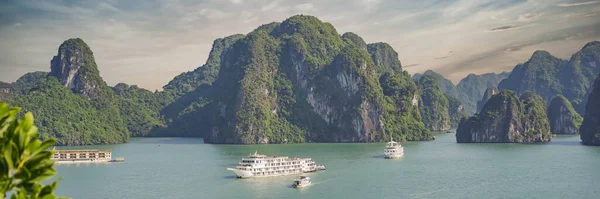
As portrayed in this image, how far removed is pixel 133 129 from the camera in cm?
13088

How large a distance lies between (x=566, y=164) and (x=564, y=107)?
66262mm

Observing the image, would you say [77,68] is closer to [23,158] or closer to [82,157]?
[82,157]

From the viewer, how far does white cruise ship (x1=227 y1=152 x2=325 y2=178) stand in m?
45.5

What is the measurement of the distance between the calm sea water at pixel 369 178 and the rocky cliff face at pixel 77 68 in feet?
175

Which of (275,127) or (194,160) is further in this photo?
(275,127)

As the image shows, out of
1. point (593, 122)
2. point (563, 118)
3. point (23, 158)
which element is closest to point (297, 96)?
point (593, 122)

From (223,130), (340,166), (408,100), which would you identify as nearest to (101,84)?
(223,130)

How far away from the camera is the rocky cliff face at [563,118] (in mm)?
114125

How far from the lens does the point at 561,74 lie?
562ft

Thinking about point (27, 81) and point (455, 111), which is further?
point (455, 111)

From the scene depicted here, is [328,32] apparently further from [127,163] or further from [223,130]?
[127,163]

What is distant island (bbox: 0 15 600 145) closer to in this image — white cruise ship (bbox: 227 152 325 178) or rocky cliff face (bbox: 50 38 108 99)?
rocky cliff face (bbox: 50 38 108 99)

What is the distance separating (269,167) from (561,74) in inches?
5842

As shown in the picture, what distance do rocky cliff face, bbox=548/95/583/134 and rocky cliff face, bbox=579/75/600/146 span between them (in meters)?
34.6
